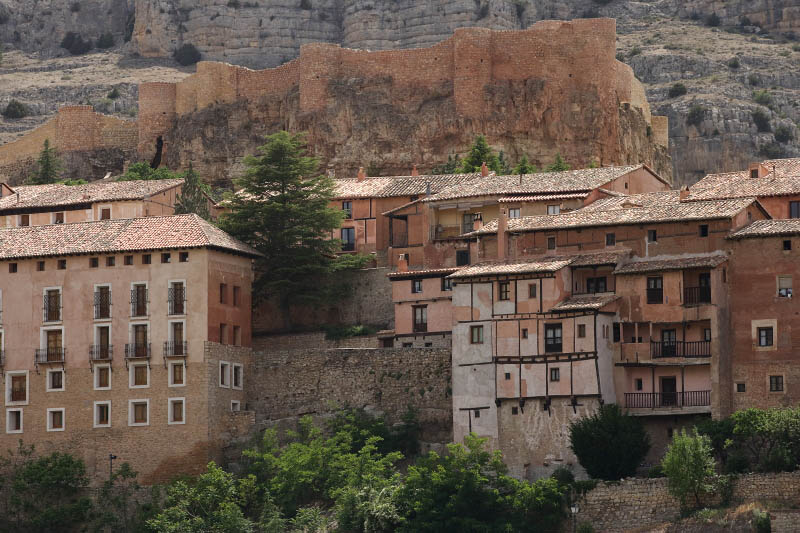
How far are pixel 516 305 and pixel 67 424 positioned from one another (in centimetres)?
1769

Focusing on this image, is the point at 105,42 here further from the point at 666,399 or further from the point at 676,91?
the point at 666,399

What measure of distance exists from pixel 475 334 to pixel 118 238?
15416 millimetres

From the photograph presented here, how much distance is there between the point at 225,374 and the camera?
224 feet

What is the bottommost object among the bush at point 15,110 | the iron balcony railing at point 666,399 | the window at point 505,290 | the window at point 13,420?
the window at point 13,420

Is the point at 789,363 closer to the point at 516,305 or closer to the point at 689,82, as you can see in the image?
the point at 516,305

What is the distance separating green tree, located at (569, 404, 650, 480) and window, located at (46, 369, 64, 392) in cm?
2028

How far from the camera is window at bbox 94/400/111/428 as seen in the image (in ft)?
223

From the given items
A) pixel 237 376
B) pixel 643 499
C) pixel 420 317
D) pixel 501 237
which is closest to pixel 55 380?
pixel 237 376

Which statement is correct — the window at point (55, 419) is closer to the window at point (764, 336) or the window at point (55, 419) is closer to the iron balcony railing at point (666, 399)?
the iron balcony railing at point (666, 399)

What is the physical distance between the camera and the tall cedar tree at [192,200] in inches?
3155

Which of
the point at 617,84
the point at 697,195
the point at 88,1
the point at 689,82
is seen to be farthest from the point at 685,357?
the point at 88,1

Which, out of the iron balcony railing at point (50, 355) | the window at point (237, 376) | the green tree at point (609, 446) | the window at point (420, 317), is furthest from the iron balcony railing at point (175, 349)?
the green tree at point (609, 446)

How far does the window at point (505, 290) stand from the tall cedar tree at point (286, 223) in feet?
Result: 39.4

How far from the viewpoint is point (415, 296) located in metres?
69.8
